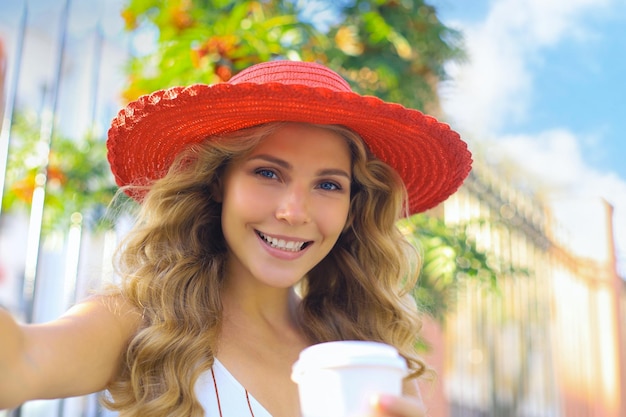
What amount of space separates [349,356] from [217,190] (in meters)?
1.09

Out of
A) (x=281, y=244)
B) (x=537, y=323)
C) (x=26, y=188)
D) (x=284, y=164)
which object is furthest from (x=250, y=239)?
(x=537, y=323)

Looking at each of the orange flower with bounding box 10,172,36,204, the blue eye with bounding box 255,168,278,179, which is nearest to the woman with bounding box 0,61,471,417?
the blue eye with bounding box 255,168,278,179

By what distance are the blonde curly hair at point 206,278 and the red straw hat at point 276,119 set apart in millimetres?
51

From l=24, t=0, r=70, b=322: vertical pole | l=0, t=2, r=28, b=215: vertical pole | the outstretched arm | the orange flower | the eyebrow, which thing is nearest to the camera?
the outstretched arm

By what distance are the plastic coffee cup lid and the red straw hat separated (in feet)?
2.66

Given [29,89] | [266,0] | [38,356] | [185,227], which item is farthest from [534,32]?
[29,89]

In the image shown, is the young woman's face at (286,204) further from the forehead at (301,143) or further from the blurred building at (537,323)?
the blurred building at (537,323)

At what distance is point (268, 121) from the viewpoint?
6.50 feet

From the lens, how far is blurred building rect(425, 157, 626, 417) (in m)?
4.21

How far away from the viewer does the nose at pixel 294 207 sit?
1866 mm

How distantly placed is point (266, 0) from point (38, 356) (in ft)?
6.83

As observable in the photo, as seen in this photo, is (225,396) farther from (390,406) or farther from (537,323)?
(537,323)

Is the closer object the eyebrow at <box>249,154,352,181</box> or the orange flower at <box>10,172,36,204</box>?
the eyebrow at <box>249,154,352,181</box>

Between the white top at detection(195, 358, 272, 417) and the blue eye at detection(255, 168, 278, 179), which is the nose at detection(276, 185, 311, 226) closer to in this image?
the blue eye at detection(255, 168, 278, 179)
